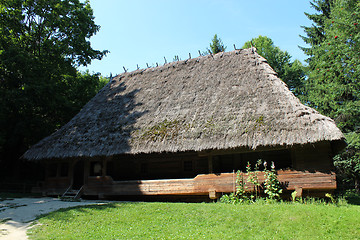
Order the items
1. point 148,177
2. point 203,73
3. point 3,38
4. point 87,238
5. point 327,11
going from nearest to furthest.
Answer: point 87,238 < point 148,177 < point 203,73 < point 3,38 < point 327,11

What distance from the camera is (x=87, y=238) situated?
6.75 m

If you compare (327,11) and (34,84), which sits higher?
(327,11)

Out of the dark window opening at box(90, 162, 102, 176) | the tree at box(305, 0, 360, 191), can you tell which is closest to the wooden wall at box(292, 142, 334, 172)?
the tree at box(305, 0, 360, 191)

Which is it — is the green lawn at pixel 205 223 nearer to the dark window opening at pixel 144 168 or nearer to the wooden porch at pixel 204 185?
the wooden porch at pixel 204 185

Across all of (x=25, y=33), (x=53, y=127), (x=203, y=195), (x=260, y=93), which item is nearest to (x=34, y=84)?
(x=53, y=127)

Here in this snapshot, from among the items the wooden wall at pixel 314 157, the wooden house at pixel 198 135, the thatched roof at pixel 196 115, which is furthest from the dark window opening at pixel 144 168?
the wooden wall at pixel 314 157

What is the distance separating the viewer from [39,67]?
17.6 metres

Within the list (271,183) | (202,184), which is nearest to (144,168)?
(202,184)

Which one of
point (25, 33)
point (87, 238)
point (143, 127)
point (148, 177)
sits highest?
point (25, 33)

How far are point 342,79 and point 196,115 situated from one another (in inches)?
472

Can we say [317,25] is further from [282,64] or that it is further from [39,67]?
[39,67]

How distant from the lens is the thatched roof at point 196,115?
10367mm

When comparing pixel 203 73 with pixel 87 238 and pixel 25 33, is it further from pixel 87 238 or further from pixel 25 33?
pixel 25 33

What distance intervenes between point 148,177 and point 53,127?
367 inches
